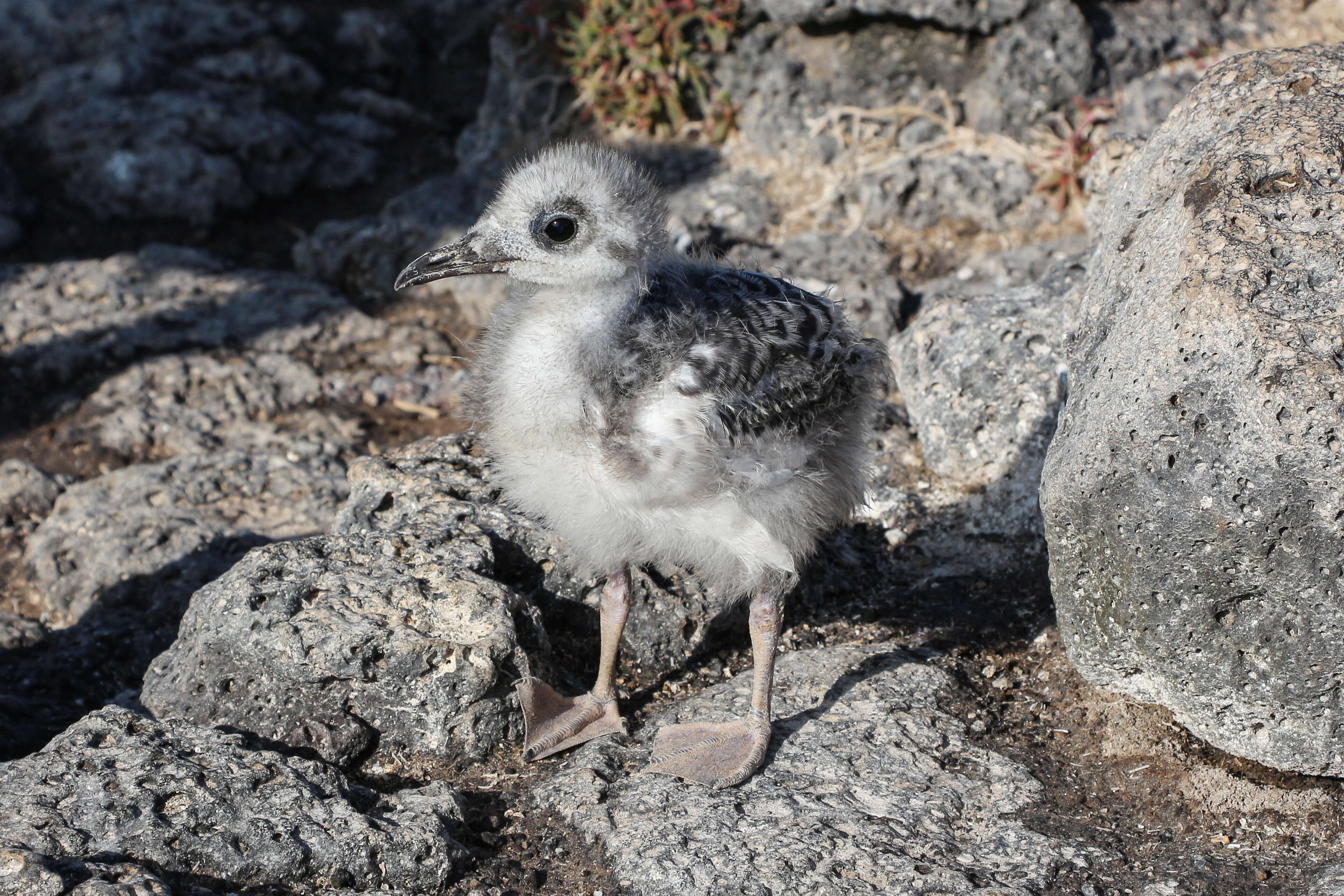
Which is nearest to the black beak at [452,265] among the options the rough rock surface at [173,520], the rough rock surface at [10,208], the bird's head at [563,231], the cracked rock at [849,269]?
the bird's head at [563,231]

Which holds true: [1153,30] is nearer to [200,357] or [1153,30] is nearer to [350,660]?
[200,357]

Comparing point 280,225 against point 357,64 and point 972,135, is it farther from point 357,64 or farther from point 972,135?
point 972,135

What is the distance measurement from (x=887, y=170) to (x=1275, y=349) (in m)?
4.78

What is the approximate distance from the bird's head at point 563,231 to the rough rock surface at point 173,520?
2173mm

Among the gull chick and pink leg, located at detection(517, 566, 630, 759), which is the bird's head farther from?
pink leg, located at detection(517, 566, 630, 759)

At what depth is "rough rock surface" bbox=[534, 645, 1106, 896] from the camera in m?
3.31

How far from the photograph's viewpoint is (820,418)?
3926 millimetres

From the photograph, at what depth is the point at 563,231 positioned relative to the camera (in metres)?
3.73

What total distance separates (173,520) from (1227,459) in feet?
14.8

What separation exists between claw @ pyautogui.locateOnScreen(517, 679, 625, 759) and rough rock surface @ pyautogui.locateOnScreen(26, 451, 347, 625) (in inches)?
78.1

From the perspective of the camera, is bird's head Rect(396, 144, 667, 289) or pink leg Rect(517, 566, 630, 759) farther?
pink leg Rect(517, 566, 630, 759)

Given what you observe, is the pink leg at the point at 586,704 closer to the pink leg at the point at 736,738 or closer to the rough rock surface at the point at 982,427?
the pink leg at the point at 736,738

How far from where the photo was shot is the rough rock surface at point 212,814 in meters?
3.08

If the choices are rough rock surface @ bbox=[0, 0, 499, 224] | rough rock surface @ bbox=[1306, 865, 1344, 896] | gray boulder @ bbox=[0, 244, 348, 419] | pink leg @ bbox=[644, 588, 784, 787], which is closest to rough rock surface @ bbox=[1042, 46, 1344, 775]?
rough rock surface @ bbox=[1306, 865, 1344, 896]
